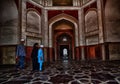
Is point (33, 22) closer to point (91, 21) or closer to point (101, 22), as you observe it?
point (91, 21)

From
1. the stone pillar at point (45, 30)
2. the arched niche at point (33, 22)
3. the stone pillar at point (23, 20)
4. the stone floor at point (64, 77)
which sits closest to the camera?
the stone floor at point (64, 77)

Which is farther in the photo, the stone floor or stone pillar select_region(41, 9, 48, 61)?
stone pillar select_region(41, 9, 48, 61)

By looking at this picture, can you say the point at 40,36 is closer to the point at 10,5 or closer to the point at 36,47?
the point at 10,5

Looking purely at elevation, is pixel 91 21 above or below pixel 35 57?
above

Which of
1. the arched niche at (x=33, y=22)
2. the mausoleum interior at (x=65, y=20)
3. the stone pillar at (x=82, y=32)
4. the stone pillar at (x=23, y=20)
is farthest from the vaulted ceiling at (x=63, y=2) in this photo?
the stone pillar at (x=23, y=20)

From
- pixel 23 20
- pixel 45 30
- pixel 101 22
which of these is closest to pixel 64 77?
pixel 23 20

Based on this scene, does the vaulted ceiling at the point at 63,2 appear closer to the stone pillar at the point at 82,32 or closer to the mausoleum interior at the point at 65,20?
the mausoleum interior at the point at 65,20

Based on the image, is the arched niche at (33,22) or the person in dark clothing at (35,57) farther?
the arched niche at (33,22)

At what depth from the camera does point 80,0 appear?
12797 mm

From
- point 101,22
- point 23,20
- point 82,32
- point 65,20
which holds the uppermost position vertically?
point 65,20

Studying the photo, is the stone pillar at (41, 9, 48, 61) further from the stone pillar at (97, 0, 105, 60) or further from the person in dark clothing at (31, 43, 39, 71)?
the person in dark clothing at (31, 43, 39, 71)

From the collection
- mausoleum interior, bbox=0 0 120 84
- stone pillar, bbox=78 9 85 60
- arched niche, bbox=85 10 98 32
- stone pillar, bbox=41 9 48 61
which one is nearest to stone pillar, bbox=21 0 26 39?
mausoleum interior, bbox=0 0 120 84

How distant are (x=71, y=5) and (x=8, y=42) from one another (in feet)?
26.9

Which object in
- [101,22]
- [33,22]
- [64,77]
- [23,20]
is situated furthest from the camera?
[33,22]
